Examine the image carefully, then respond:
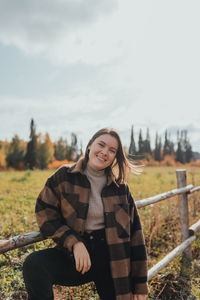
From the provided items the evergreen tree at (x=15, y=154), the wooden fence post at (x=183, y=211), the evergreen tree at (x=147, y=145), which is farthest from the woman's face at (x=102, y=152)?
the evergreen tree at (x=147, y=145)

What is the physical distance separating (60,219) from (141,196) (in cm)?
739

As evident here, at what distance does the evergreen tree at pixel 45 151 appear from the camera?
51.6 m

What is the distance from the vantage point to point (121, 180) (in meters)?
2.04

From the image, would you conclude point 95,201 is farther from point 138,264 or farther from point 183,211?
point 183,211

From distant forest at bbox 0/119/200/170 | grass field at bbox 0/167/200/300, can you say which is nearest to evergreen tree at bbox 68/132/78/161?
distant forest at bbox 0/119/200/170

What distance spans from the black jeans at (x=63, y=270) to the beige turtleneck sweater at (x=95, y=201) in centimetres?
5

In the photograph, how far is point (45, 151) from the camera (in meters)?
52.8

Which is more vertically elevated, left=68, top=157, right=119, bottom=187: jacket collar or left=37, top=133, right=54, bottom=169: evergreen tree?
left=37, top=133, right=54, bottom=169: evergreen tree

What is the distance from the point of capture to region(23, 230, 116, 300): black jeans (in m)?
1.52

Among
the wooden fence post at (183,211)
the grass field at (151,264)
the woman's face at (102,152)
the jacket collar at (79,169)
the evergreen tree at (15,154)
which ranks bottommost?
the grass field at (151,264)

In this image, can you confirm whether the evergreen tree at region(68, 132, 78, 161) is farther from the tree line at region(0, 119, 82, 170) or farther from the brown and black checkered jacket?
the brown and black checkered jacket

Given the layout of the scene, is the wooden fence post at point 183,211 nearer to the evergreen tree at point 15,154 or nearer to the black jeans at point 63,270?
the black jeans at point 63,270

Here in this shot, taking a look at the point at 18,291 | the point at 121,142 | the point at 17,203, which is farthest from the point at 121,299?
the point at 17,203

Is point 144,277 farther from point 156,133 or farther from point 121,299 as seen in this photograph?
point 156,133
